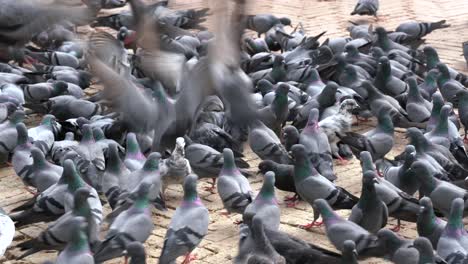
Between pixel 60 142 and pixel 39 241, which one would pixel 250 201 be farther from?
pixel 60 142

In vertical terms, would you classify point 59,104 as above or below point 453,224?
below

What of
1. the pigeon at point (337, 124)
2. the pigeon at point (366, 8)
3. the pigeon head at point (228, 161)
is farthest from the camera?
the pigeon at point (366, 8)

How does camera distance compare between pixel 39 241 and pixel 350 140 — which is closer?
pixel 39 241

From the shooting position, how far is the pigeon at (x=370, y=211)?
23.9 feet

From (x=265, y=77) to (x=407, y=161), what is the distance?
11.4ft

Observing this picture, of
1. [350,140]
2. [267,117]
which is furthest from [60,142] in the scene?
[350,140]

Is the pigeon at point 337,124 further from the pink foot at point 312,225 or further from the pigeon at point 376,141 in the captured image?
the pink foot at point 312,225

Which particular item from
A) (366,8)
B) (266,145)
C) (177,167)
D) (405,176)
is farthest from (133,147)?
(366,8)

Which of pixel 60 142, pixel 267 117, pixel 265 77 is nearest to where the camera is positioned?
pixel 60 142

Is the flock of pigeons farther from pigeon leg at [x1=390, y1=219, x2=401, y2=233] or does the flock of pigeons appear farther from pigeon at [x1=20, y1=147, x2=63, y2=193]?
pigeon leg at [x1=390, y1=219, x2=401, y2=233]

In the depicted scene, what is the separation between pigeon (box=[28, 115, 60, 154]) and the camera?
8961 millimetres

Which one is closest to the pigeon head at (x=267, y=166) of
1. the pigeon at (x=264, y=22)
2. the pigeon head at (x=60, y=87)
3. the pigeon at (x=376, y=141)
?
the pigeon at (x=376, y=141)

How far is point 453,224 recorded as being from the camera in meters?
6.74

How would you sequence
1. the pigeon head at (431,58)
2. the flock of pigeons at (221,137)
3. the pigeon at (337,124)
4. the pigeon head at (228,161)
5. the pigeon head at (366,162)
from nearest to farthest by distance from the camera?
the flock of pigeons at (221,137), the pigeon head at (228,161), the pigeon head at (366,162), the pigeon at (337,124), the pigeon head at (431,58)
